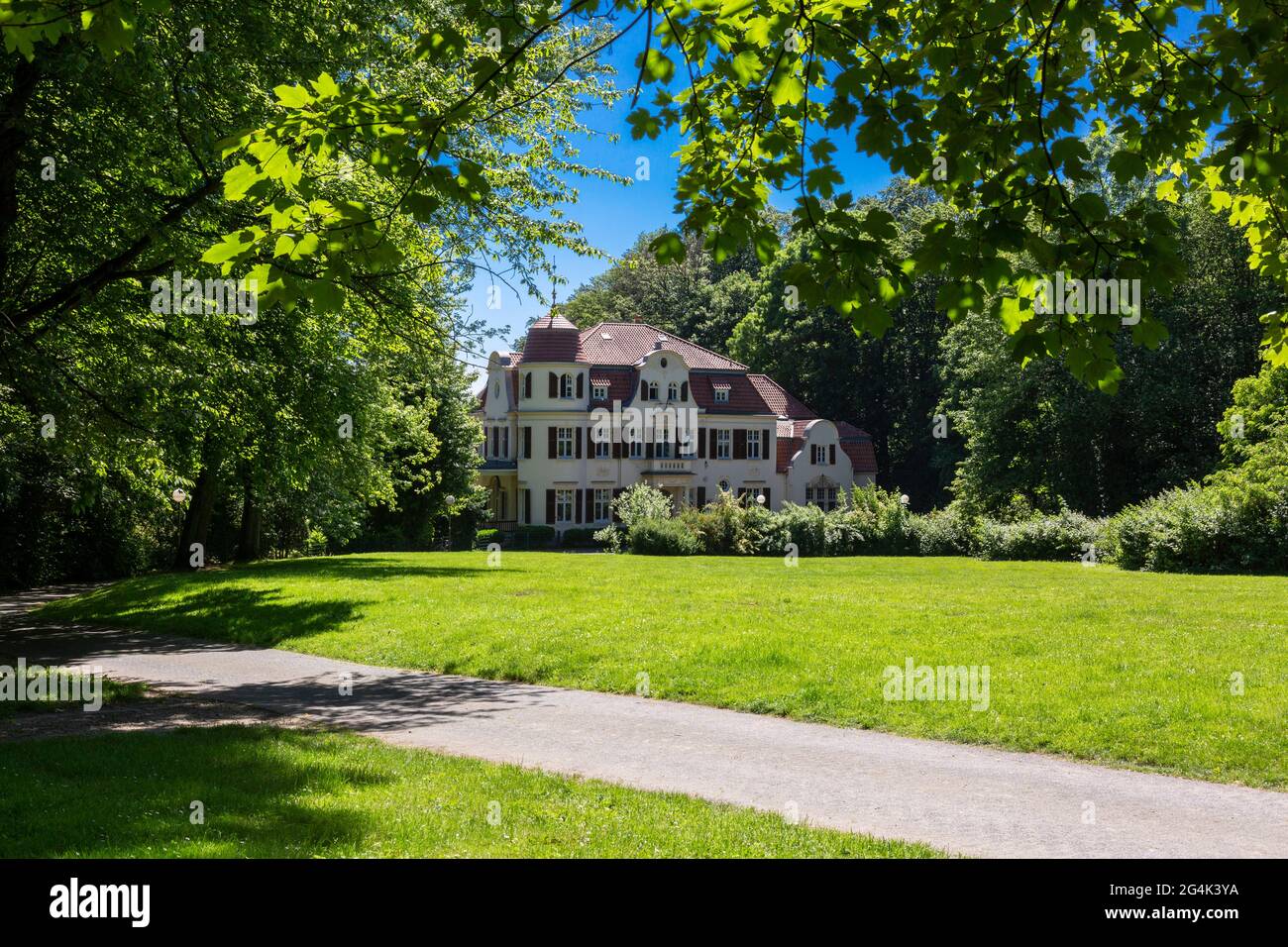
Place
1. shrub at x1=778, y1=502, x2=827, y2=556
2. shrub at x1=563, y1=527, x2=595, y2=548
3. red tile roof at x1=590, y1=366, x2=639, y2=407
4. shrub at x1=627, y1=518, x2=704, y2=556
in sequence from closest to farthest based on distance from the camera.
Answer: shrub at x1=627, y1=518, x2=704, y2=556
shrub at x1=778, y1=502, x2=827, y2=556
shrub at x1=563, y1=527, x2=595, y2=548
red tile roof at x1=590, y1=366, x2=639, y2=407

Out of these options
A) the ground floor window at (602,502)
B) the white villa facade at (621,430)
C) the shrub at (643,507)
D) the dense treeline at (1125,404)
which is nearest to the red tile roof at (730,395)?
the white villa facade at (621,430)

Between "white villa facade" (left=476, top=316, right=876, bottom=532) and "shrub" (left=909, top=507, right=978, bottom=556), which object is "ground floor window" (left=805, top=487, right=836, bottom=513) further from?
"shrub" (left=909, top=507, right=978, bottom=556)

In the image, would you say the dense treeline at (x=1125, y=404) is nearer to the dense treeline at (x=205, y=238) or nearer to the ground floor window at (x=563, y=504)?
the ground floor window at (x=563, y=504)

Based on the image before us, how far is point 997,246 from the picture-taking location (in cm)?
504

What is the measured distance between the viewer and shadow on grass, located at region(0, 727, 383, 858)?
5816mm

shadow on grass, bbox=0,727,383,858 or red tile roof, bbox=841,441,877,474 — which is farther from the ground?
red tile roof, bbox=841,441,877,474

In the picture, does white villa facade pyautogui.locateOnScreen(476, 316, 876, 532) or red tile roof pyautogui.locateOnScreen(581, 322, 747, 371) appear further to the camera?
red tile roof pyautogui.locateOnScreen(581, 322, 747, 371)

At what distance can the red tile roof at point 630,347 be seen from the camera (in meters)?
53.9

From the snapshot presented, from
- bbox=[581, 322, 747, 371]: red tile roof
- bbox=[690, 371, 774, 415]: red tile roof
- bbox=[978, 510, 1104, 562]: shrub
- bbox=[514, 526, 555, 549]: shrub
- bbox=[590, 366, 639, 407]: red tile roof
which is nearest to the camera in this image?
bbox=[978, 510, 1104, 562]: shrub

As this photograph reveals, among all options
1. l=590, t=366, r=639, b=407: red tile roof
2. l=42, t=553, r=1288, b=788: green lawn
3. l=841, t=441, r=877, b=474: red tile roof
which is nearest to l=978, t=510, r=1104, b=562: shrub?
l=42, t=553, r=1288, b=788: green lawn

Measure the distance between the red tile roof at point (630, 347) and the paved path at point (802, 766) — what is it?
41.5 m

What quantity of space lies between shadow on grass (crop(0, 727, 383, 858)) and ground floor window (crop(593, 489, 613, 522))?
43445mm

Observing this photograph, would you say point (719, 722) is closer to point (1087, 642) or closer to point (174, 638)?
point (1087, 642)

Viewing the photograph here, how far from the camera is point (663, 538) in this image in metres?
35.0
